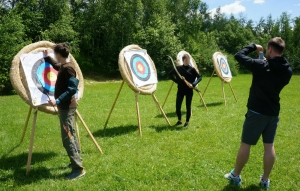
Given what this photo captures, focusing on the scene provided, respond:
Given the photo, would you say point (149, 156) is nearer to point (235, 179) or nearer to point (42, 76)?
point (235, 179)

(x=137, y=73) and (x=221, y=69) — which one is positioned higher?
(x=137, y=73)

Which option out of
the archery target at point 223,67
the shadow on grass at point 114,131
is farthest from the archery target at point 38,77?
the archery target at point 223,67

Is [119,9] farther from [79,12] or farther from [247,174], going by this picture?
[247,174]

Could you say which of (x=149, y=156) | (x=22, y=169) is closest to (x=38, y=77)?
(x=22, y=169)

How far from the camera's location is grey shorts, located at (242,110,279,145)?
3.19 metres

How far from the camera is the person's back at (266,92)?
3.08 m

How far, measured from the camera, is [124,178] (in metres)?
3.78

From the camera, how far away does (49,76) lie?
4.58 metres

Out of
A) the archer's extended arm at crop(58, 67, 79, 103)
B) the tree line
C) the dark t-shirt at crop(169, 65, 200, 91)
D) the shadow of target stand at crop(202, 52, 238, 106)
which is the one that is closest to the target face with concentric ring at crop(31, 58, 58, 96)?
the archer's extended arm at crop(58, 67, 79, 103)

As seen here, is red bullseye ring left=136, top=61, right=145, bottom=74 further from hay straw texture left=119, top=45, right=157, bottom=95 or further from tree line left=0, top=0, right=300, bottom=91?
tree line left=0, top=0, right=300, bottom=91

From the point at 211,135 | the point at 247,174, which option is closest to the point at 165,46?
the point at 211,135

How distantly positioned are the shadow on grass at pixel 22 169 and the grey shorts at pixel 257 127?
2761 mm

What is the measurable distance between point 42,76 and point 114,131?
233 centimetres

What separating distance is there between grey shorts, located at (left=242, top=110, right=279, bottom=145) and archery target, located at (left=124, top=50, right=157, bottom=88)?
311 centimetres
